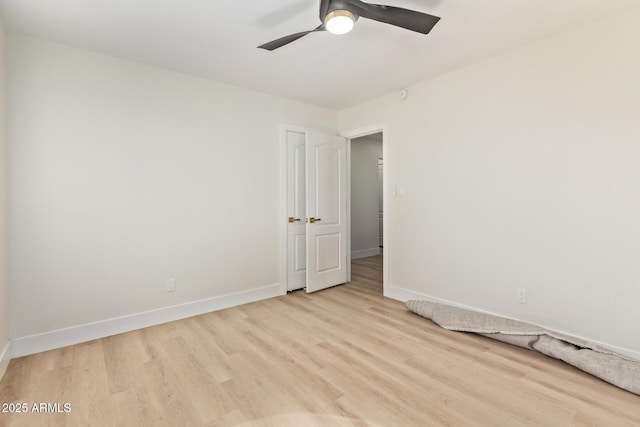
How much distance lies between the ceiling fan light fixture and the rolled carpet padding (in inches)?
101

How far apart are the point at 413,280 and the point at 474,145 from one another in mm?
1618

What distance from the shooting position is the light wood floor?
162 cm

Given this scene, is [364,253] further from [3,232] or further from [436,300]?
[3,232]

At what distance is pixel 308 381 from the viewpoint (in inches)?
76.3

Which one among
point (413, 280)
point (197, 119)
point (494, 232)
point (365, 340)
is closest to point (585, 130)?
point (494, 232)

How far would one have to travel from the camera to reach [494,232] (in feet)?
9.16

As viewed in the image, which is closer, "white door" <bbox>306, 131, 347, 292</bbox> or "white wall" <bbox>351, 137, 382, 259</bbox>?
"white door" <bbox>306, 131, 347, 292</bbox>

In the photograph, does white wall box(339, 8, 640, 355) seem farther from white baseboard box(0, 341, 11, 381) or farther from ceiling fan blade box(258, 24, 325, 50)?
white baseboard box(0, 341, 11, 381)

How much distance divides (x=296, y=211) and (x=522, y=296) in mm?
2619

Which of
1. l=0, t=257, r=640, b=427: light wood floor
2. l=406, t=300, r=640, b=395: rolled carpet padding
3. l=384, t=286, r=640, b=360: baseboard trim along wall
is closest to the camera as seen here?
l=0, t=257, r=640, b=427: light wood floor

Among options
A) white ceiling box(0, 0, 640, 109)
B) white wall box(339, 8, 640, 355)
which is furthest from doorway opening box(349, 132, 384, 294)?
white ceiling box(0, 0, 640, 109)

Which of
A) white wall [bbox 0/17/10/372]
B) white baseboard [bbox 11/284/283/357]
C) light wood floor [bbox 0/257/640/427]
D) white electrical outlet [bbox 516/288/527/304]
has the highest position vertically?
white wall [bbox 0/17/10/372]

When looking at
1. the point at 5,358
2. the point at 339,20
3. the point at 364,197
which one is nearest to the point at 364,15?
the point at 339,20

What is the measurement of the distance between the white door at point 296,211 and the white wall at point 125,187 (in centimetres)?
31
